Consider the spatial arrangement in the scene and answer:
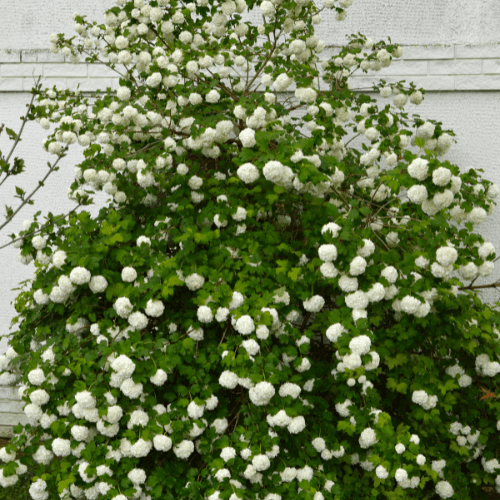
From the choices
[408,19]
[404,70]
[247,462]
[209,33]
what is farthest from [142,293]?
[408,19]

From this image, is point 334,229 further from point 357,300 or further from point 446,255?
point 446,255

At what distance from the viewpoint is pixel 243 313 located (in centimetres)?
229

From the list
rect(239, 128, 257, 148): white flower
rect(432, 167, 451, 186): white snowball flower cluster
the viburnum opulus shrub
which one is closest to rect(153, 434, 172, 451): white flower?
the viburnum opulus shrub

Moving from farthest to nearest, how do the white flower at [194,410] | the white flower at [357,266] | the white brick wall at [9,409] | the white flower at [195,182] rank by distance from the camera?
the white brick wall at [9,409] → the white flower at [195,182] → the white flower at [194,410] → the white flower at [357,266]

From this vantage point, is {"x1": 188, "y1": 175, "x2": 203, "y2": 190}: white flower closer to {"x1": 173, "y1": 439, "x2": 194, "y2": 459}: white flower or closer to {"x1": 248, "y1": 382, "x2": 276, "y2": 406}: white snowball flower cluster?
{"x1": 248, "y1": 382, "x2": 276, "y2": 406}: white snowball flower cluster

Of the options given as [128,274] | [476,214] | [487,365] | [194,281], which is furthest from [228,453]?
[476,214]

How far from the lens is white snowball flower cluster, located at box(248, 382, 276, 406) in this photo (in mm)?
2145

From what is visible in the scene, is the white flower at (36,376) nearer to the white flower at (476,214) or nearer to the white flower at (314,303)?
the white flower at (314,303)

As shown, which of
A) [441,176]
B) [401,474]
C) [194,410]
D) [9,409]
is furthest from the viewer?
[9,409]

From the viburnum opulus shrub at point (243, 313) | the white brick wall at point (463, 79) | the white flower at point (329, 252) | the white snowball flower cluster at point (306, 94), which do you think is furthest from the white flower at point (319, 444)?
the white brick wall at point (463, 79)

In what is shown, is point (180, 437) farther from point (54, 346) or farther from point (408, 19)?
point (408, 19)

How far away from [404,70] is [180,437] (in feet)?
10.2

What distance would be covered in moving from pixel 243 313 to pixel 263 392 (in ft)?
1.16

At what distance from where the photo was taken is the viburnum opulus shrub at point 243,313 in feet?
7.40
